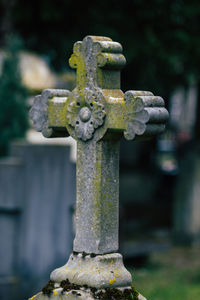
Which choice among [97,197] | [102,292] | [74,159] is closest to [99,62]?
[97,197]

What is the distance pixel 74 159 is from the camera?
9.13 meters

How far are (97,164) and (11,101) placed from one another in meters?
4.58

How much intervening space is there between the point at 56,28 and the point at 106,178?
777 centimetres

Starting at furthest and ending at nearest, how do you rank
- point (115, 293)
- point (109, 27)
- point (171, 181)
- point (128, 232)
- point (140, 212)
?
point (171, 181)
point (140, 212)
point (128, 232)
point (109, 27)
point (115, 293)

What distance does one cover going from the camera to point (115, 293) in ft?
14.3

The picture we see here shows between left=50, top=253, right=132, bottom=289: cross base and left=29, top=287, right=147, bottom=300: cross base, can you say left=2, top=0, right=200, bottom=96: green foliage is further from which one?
left=29, top=287, right=147, bottom=300: cross base

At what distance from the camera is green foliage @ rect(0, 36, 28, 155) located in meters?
8.91

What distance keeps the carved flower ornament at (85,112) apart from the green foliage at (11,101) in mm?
4338

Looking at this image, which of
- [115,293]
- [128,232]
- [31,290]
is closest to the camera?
[115,293]

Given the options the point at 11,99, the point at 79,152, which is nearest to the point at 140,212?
the point at 11,99

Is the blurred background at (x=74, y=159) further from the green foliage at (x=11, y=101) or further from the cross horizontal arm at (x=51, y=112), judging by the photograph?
the cross horizontal arm at (x=51, y=112)

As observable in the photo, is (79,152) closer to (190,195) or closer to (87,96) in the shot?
(87,96)

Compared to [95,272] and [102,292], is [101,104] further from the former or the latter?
[102,292]

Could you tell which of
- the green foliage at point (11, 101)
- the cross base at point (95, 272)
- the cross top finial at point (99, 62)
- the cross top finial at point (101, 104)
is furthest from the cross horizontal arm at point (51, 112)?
the green foliage at point (11, 101)
